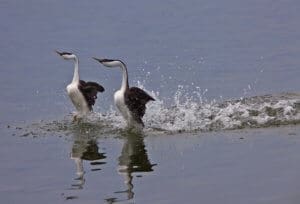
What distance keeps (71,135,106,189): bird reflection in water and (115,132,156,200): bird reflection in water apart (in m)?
0.38

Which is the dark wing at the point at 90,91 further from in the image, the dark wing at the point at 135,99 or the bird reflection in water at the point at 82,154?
the bird reflection in water at the point at 82,154

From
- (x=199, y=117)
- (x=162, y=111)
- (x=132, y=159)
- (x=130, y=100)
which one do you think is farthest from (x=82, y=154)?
(x=162, y=111)

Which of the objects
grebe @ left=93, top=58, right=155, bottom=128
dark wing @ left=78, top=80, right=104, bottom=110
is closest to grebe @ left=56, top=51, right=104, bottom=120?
dark wing @ left=78, top=80, right=104, bottom=110

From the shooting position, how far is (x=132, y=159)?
14.6 m

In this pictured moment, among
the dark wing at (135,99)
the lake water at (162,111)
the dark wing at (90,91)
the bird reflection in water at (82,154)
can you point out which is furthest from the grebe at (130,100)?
the dark wing at (90,91)

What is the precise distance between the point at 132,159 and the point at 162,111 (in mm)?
3505

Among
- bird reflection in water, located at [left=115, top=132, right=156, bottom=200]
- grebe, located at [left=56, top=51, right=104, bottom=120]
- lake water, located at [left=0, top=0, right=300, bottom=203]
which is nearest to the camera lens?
lake water, located at [left=0, top=0, right=300, bottom=203]

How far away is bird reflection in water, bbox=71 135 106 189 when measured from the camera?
13.8 meters

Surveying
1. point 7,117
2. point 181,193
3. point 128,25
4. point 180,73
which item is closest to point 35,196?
point 181,193

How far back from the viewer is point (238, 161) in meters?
13.8

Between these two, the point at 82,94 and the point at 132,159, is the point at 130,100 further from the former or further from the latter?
the point at 132,159

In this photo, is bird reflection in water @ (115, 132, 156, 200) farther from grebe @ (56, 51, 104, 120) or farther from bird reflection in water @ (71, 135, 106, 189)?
grebe @ (56, 51, 104, 120)

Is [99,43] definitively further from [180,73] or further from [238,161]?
[238,161]

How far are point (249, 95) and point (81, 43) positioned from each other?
10.1 meters
